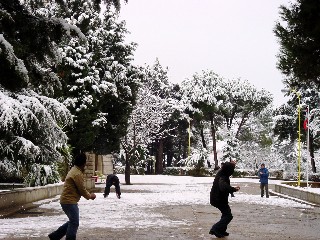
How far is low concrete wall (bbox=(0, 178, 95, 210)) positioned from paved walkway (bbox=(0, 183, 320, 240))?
3.05 ft

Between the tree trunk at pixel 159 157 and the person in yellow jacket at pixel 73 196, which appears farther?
the tree trunk at pixel 159 157

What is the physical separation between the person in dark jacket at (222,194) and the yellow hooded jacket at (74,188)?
3.58m

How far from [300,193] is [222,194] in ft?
46.8

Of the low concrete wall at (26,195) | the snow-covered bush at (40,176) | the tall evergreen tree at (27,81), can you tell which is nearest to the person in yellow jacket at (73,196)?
the tall evergreen tree at (27,81)

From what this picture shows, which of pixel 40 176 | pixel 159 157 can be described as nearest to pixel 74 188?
pixel 40 176

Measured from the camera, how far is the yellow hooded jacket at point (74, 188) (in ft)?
30.4

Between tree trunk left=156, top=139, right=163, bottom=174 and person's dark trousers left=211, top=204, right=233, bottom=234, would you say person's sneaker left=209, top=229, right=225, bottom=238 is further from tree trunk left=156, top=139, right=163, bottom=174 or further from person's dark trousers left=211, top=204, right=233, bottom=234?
tree trunk left=156, top=139, right=163, bottom=174

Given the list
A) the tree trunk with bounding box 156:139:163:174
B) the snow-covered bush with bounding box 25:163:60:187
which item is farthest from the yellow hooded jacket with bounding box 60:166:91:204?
the tree trunk with bounding box 156:139:163:174

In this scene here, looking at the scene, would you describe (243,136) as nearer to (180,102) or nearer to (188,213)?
(180,102)

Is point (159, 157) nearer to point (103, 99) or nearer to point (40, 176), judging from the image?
point (103, 99)

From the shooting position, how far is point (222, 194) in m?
12.0

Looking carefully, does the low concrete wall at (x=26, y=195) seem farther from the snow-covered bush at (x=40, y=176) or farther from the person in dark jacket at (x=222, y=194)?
the person in dark jacket at (x=222, y=194)

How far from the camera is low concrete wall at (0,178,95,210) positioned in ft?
58.7

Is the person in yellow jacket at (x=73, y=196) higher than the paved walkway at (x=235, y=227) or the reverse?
higher
